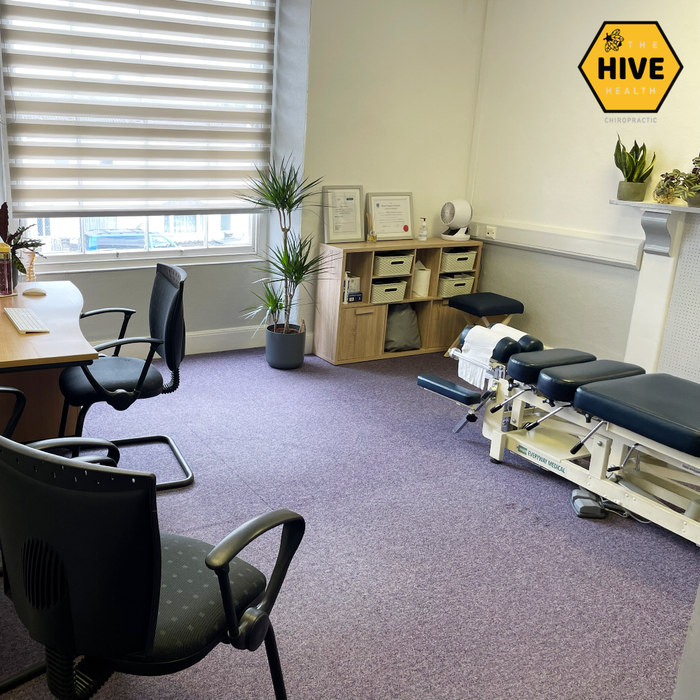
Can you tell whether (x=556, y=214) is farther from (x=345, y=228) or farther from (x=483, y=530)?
(x=483, y=530)

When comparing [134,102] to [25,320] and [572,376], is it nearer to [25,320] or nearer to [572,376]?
[25,320]

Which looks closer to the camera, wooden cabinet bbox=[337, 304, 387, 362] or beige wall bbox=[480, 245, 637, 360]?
beige wall bbox=[480, 245, 637, 360]

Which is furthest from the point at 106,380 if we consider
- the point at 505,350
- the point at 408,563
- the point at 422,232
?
the point at 422,232

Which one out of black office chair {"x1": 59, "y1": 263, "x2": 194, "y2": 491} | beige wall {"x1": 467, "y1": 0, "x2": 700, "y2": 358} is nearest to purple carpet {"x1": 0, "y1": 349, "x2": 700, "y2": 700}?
black office chair {"x1": 59, "y1": 263, "x2": 194, "y2": 491}

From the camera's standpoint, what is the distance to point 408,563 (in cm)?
275

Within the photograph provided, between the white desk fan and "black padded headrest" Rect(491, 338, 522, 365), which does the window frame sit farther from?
"black padded headrest" Rect(491, 338, 522, 365)

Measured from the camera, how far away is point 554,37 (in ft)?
16.1

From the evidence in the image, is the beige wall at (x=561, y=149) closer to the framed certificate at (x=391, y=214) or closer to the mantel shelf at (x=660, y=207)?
the mantel shelf at (x=660, y=207)

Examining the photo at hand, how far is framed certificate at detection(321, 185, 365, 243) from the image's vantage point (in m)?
5.03

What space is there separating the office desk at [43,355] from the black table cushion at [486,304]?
270cm

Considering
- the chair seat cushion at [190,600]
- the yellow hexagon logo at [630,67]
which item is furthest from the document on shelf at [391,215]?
the chair seat cushion at [190,600]

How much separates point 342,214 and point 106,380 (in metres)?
2.51

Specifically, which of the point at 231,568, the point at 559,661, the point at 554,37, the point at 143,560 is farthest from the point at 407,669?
the point at 554,37

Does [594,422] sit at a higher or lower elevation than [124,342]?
lower
